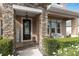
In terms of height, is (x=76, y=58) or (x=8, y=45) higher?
(x=8, y=45)

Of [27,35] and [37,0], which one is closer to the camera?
[37,0]

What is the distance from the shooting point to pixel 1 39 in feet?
11.9

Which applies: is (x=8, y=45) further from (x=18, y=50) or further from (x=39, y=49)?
(x=39, y=49)

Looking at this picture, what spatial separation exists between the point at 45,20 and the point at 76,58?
3.46 ft

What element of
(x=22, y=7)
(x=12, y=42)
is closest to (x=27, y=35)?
(x=12, y=42)

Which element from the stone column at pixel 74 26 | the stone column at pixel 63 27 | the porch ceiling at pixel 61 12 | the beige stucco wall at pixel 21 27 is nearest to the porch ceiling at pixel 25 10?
the beige stucco wall at pixel 21 27

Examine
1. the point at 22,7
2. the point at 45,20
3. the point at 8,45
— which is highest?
the point at 22,7

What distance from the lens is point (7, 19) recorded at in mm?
3695

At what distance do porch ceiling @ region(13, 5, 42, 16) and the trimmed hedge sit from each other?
0.65 metres

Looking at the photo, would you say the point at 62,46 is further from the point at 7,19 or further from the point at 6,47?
the point at 7,19

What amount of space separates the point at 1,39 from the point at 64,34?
136cm

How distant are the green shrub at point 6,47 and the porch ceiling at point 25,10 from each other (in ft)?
2.11

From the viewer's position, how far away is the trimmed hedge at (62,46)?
12.0ft

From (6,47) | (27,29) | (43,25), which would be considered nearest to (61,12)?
(43,25)
